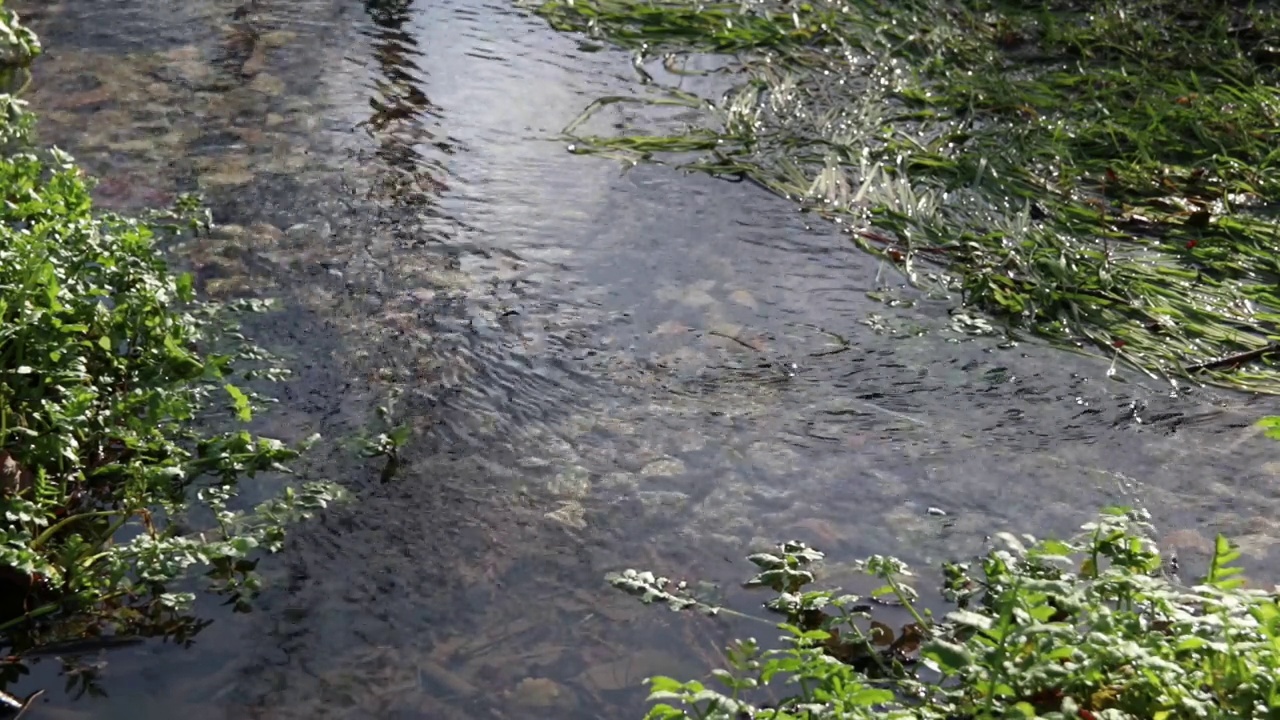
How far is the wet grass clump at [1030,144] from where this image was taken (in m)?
3.65

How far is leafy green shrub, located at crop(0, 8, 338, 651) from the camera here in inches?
94.1

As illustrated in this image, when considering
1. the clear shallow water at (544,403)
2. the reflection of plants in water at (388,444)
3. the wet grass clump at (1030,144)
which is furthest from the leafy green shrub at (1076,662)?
the wet grass clump at (1030,144)

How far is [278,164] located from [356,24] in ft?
4.74

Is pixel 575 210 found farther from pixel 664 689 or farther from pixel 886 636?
pixel 664 689

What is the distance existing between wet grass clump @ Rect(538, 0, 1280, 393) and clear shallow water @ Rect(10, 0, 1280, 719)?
0.68 ft

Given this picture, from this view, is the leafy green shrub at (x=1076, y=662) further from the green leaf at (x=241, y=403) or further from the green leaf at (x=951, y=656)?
the green leaf at (x=241, y=403)

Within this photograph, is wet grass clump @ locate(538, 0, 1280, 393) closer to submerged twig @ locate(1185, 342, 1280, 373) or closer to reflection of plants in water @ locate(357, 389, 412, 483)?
submerged twig @ locate(1185, 342, 1280, 373)

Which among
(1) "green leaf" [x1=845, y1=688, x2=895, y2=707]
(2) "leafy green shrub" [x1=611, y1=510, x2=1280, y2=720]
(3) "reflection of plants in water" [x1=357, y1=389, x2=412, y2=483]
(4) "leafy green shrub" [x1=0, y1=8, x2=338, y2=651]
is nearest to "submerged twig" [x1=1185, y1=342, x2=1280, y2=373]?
(2) "leafy green shrub" [x1=611, y1=510, x2=1280, y2=720]

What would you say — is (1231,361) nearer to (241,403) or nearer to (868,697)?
(868,697)

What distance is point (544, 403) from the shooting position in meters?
3.16

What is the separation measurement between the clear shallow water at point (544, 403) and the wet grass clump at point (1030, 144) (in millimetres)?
207

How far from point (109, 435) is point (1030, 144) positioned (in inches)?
127

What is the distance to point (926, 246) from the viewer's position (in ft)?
12.9

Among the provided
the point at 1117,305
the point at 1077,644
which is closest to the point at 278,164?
the point at 1117,305
